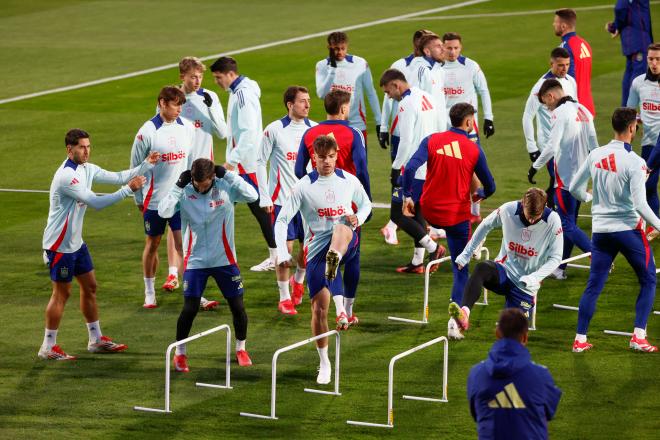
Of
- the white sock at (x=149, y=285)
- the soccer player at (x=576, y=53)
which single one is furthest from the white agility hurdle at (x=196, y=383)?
the soccer player at (x=576, y=53)

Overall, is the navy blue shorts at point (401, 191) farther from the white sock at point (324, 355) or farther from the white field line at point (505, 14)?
the white field line at point (505, 14)

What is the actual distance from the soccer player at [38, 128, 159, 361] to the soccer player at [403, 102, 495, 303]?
3.10m

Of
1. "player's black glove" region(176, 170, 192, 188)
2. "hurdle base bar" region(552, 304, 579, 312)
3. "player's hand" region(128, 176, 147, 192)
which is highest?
"player's black glove" region(176, 170, 192, 188)

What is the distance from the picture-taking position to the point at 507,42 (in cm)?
3319

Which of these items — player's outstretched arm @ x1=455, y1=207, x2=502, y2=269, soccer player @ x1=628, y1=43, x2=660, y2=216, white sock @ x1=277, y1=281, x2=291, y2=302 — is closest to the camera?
player's outstretched arm @ x1=455, y1=207, x2=502, y2=269

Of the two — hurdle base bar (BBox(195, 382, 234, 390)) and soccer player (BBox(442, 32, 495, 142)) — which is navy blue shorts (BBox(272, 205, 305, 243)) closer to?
hurdle base bar (BBox(195, 382, 234, 390))

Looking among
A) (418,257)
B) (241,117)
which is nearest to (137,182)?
(241,117)

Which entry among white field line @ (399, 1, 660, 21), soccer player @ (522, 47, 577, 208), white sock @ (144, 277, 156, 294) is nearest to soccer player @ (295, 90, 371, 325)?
white sock @ (144, 277, 156, 294)

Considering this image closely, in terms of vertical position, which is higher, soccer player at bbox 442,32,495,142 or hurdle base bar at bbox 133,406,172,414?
soccer player at bbox 442,32,495,142

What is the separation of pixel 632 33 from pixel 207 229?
14540 mm

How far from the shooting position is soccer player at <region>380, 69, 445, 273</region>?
1558cm

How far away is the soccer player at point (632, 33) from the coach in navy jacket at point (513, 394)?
634 inches

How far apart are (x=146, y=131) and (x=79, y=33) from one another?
71.6 feet

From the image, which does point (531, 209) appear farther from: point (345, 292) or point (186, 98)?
point (186, 98)
